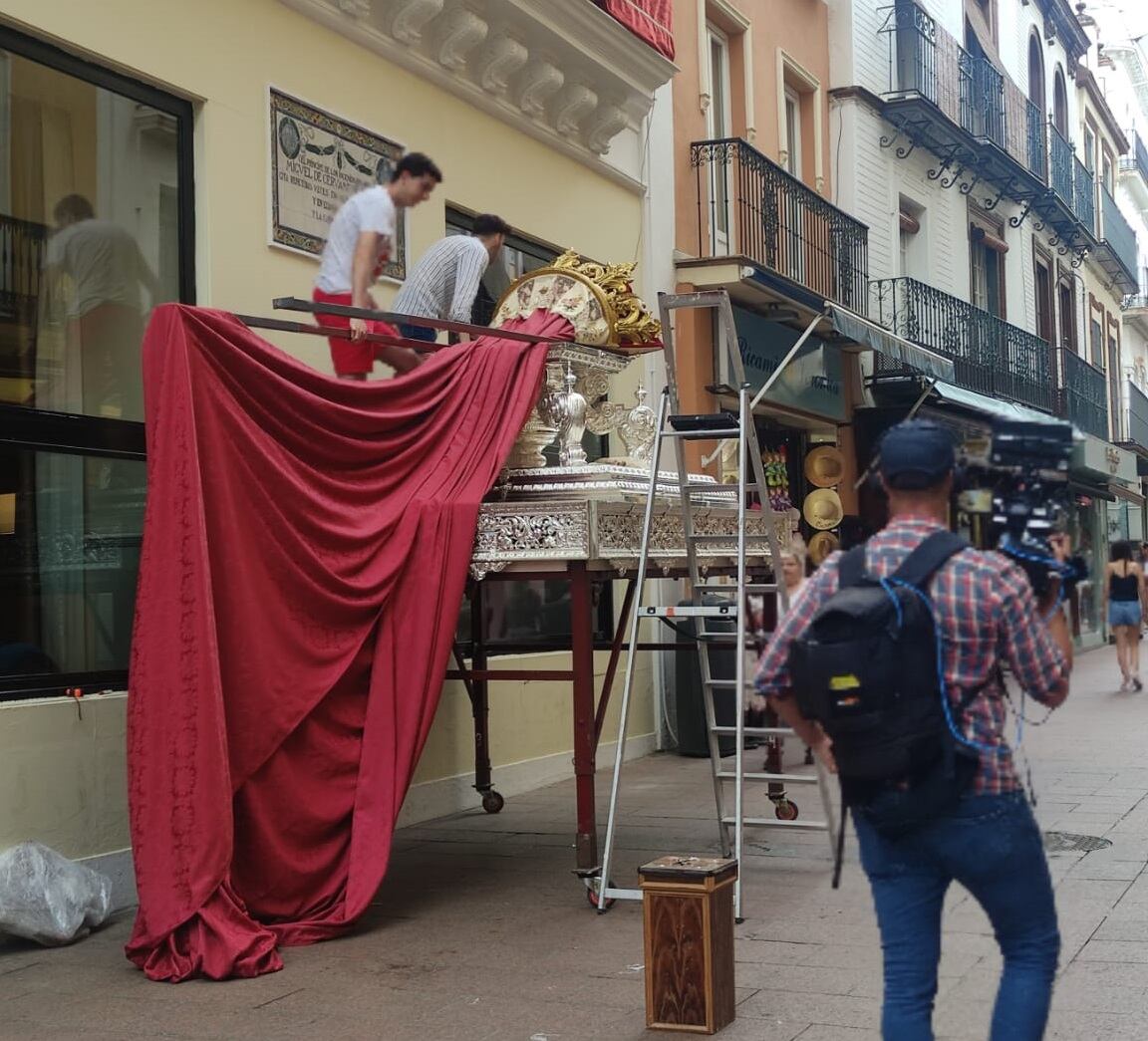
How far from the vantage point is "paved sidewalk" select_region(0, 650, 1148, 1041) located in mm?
5297

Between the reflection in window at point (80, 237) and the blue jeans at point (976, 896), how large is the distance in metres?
4.86

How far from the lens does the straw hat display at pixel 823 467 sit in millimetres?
16578

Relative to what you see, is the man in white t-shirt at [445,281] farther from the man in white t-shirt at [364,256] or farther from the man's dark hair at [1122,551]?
the man's dark hair at [1122,551]

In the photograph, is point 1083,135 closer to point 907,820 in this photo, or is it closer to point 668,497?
point 668,497

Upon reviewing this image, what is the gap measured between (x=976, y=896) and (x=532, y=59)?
27.3 ft

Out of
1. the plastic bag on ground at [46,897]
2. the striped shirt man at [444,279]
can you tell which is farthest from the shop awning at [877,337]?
the plastic bag on ground at [46,897]

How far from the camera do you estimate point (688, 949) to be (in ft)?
16.9

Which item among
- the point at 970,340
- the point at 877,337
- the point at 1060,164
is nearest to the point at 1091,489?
A: the point at 877,337

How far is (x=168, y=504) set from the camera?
6445 millimetres

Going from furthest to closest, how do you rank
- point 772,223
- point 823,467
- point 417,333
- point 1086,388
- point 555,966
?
point 1086,388, point 823,467, point 772,223, point 417,333, point 555,966

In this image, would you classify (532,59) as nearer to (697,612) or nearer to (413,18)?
(413,18)

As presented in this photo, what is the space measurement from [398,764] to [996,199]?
18.7 meters

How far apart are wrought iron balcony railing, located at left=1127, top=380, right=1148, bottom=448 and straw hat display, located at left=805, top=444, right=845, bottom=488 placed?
50.2 feet

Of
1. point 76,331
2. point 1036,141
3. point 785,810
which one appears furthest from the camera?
point 1036,141
